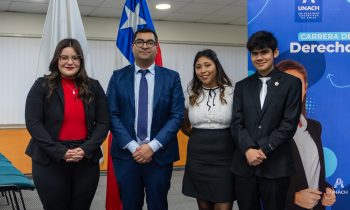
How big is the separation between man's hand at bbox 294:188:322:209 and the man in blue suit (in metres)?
0.96

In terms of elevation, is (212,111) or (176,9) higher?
(176,9)

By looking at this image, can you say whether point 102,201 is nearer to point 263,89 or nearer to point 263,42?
point 263,89

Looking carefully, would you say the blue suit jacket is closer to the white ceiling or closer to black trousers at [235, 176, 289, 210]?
black trousers at [235, 176, 289, 210]

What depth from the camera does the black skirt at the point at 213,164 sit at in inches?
95.1

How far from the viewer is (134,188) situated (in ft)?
8.12

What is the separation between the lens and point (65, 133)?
Result: 221 centimetres

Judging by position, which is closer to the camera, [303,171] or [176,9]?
[303,171]

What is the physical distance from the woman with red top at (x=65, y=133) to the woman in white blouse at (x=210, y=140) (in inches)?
22.5

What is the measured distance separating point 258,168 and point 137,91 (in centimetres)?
86

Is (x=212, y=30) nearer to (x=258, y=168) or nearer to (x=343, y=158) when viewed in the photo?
(x=343, y=158)

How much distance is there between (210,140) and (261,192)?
0.41 m

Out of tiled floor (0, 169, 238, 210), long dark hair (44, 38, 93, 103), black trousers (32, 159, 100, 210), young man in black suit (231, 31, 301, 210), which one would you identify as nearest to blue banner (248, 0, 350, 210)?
young man in black suit (231, 31, 301, 210)

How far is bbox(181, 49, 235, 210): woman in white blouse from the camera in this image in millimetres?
2420

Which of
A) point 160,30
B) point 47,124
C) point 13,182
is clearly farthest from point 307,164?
point 160,30
